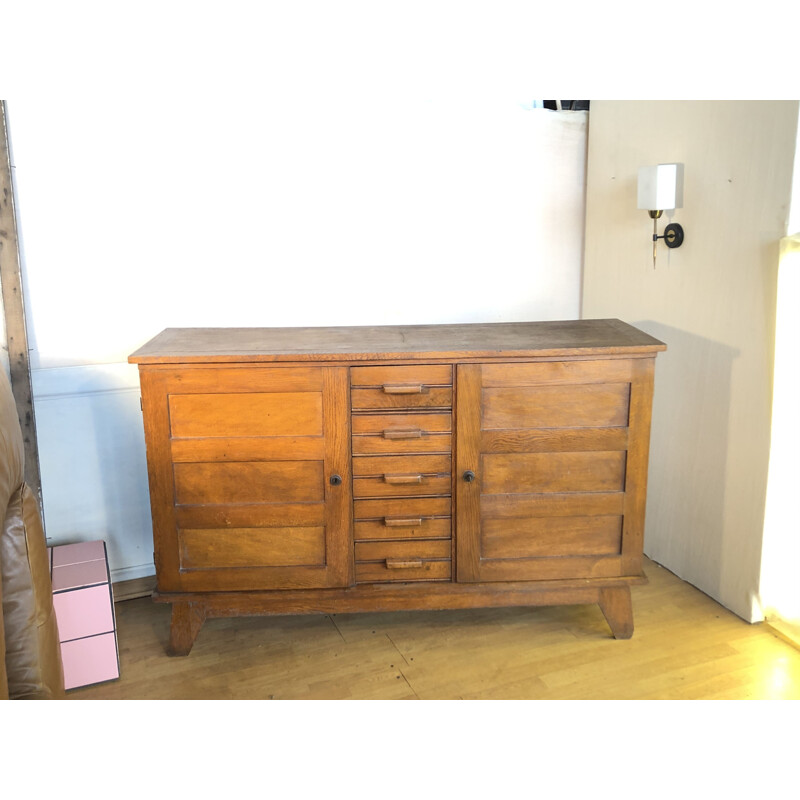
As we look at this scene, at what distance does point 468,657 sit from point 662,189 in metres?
1.56

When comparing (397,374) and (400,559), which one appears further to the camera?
(400,559)

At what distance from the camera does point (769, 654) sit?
7.07ft

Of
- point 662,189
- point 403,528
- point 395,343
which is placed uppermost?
point 662,189

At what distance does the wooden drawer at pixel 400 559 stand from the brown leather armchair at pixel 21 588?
3.00ft

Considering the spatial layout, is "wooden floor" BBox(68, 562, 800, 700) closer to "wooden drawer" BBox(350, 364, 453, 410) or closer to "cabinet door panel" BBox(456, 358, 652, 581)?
"cabinet door panel" BBox(456, 358, 652, 581)

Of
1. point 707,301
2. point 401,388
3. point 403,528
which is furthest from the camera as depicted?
point 707,301

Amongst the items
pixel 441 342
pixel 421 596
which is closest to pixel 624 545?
pixel 421 596

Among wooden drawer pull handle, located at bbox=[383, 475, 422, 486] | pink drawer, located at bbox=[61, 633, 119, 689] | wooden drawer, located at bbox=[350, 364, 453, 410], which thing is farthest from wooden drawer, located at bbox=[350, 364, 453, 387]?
pink drawer, located at bbox=[61, 633, 119, 689]

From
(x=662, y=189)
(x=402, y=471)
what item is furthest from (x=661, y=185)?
(x=402, y=471)

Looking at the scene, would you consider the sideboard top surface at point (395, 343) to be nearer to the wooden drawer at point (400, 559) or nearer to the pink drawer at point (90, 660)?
the wooden drawer at point (400, 559)

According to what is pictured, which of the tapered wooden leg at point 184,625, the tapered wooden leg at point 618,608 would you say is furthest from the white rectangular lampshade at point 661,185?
the tapered wooden leg at point 184,625

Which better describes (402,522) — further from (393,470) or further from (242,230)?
(242,230)

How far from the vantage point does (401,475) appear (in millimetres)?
2104
